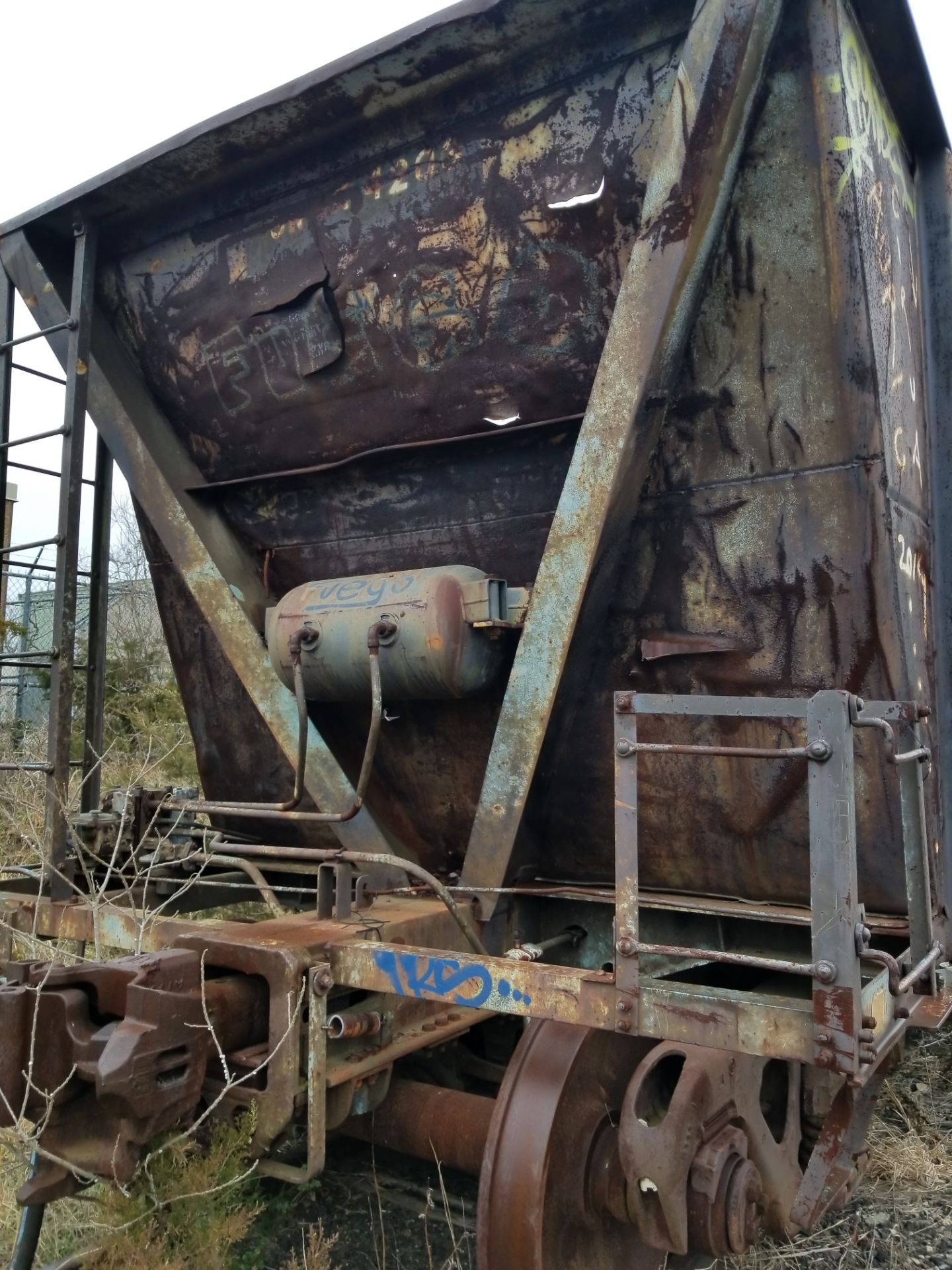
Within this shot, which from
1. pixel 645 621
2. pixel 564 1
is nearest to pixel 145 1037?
pixel 645 621

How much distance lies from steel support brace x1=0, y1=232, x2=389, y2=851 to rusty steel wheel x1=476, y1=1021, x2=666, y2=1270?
3.93ft

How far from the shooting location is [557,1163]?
232 centimetres

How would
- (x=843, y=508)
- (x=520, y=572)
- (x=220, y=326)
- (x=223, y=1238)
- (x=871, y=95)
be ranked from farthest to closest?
1. (x=220, y=326)
2. (x=520, y=572)
3. (x=871, y=95)
4. (x=843, y=508)
5. (x=223, y=1238)

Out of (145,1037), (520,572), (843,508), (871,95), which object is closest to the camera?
(145,1037)

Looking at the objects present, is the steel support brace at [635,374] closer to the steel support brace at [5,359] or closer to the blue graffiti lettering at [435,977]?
the blue graffiti lettering at [435,977]

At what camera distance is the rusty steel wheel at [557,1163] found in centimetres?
225

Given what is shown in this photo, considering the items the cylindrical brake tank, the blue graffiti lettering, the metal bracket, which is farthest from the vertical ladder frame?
the metal bracket

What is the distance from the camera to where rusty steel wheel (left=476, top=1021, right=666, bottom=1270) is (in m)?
2.25

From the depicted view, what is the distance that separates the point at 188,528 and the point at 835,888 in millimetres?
2795

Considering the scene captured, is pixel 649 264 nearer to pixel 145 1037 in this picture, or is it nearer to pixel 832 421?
pixel 832 421

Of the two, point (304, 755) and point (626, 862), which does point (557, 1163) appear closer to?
point (626, 862)

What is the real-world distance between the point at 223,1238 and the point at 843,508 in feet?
8.53

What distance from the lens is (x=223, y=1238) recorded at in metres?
2.60

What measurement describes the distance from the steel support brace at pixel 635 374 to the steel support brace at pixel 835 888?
3.48 feet
